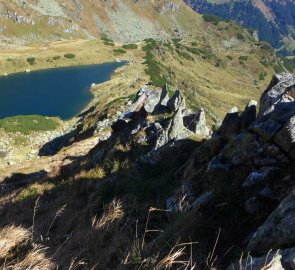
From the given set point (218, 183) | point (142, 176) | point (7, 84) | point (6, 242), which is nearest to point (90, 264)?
point (6, 242)

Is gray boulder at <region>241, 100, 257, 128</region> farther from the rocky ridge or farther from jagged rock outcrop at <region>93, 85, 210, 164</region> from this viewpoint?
jagged rock outcrop at <region>93, 85, 210, 164</region>

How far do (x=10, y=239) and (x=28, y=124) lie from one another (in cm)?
6048

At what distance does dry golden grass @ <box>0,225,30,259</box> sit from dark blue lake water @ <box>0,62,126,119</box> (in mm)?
73922

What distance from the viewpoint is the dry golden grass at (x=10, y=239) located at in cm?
728

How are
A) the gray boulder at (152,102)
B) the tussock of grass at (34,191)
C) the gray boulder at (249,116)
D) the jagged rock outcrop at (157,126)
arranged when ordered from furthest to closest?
the gray boulder at (152,102), the jagged rock outcrop at (157,126), the tussock of grass at (34,191), the gray boulder at (249,116)

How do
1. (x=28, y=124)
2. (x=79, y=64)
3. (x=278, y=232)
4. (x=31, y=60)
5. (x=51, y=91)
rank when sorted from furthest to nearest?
(x=79, y=64) < (x=31, y=60) < (x=51, y=91) < (x=28, y=124) < (x=278, y=232)

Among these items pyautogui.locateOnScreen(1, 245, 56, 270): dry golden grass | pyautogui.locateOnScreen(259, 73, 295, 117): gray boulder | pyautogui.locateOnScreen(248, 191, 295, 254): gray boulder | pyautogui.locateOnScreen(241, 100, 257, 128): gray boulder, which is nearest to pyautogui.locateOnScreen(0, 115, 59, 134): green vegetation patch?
pyautogui.locateOnScreen(241, 100, 257, 128): gray boulder

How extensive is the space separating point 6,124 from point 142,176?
5276cm

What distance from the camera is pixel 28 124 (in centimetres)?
6569

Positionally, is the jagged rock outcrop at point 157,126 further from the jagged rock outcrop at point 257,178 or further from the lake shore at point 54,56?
the lake shore at point 54,56

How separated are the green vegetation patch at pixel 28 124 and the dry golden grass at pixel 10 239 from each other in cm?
5564

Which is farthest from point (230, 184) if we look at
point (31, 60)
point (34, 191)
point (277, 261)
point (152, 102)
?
point (31, 60)

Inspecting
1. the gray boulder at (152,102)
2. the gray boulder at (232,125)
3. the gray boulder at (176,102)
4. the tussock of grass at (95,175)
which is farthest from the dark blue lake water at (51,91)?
the gray boulder at (232,125)

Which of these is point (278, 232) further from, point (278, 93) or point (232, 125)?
point (278, 93)
